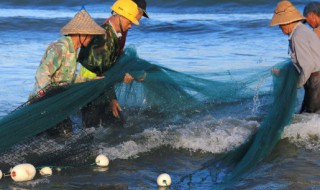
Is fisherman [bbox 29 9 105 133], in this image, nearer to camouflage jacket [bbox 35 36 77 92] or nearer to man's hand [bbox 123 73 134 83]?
camouflage jacket [bbox 35 36 77 92]

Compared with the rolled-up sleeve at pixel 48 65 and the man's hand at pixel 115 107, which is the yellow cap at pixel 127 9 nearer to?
the rolled-up sleeve at pixel 48 65

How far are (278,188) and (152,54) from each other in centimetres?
803

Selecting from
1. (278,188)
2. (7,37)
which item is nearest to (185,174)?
(278,188)

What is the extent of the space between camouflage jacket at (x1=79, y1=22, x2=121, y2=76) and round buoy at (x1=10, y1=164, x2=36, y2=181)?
1420 mm

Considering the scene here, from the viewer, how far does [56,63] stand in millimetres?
6488

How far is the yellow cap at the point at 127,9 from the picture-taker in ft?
22.4

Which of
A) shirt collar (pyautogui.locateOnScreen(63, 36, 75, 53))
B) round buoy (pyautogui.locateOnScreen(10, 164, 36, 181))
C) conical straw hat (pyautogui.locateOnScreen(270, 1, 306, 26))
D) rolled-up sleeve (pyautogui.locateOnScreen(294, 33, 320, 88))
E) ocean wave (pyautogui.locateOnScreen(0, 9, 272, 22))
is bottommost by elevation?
round buoy (pyautogui.locateOnScreen(10, 164, 36, 181))

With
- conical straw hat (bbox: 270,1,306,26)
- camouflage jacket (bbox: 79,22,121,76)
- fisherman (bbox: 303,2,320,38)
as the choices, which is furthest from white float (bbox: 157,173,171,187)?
fisherman (bbox: 303,2,320,38)

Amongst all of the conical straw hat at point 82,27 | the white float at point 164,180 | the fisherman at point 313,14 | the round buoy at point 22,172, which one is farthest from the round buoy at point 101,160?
the fisherman at point 313,14

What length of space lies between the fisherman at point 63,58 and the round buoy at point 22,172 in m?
0.69

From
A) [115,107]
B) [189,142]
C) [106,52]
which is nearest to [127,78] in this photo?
[106,52]

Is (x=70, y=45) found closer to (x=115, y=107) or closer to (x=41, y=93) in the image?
(x=41, y=93)

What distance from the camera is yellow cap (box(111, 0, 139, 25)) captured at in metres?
6.81

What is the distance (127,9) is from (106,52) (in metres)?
0.51
